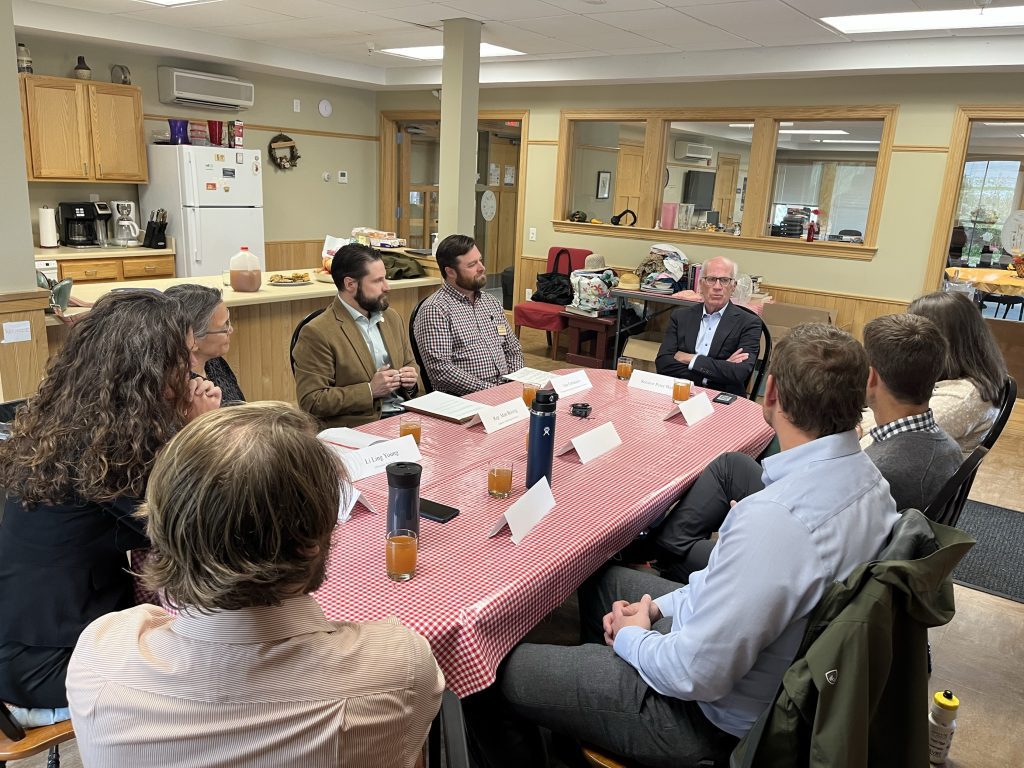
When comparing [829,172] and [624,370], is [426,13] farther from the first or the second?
[829,172]

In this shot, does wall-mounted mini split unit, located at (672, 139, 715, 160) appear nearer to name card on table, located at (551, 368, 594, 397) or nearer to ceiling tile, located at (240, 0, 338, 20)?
ceiling tile, located at (240, 0, 338, 20)

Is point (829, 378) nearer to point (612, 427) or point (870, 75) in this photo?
point (612, 427)

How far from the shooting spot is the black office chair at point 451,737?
3.54 ft

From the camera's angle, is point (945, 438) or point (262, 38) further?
point (262, 38)

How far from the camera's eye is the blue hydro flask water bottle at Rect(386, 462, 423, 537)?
1539 millimetres

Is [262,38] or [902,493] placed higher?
[262,38]

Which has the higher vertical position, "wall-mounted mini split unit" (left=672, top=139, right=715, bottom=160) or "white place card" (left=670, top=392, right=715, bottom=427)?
"wall-mounted mini split unit" (left=672, top=139, right=715, bottom=160)

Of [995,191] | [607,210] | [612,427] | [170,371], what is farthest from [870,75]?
[995,191]

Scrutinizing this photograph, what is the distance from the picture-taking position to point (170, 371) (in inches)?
59.5

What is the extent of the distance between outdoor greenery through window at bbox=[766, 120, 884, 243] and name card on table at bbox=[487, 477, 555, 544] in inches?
379

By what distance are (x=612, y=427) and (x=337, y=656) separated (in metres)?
1.60

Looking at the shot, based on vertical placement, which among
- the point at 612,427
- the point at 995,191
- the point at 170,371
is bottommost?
the point at 612,427

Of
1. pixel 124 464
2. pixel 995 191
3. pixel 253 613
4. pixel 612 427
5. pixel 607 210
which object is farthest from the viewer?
pixel 995 191

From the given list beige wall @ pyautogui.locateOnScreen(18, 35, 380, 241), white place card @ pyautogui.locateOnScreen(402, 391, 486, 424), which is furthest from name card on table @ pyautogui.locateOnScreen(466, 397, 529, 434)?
beige wall @ pyautogui.locateOnScreen(18, 35, 380, 241)
